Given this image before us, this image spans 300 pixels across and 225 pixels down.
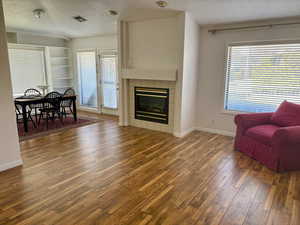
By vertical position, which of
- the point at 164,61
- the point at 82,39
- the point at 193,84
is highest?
the point at 82,39

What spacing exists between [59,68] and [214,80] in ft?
16.9

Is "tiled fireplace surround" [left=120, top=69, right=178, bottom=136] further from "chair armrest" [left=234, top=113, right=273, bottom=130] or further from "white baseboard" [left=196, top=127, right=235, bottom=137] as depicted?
"chair armrest" [left=234, top=113, right=273, bottom=130]

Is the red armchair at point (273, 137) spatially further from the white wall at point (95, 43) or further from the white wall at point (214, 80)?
the white wall at point (95, 43)

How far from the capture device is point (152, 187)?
2.76m

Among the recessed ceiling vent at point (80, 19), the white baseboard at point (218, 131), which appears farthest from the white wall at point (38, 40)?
the white baseboard at point (218, 131)

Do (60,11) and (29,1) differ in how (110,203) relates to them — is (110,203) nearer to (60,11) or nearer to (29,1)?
(29,1)

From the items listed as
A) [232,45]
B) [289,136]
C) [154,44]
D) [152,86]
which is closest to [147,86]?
[152,86]

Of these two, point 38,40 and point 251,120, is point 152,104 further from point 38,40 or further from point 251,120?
point 38,40

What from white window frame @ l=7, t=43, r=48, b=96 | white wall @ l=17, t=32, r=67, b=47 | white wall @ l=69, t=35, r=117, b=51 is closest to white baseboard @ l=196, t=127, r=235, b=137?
white wall @ l=69, t=35, r=117, b=51

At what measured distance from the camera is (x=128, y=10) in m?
4.55

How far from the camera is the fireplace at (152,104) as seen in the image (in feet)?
16.5

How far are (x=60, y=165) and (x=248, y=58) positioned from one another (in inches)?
159

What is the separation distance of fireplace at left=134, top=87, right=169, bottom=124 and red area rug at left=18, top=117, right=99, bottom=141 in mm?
1452

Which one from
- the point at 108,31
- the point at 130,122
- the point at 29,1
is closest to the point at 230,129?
the point at 130,122
